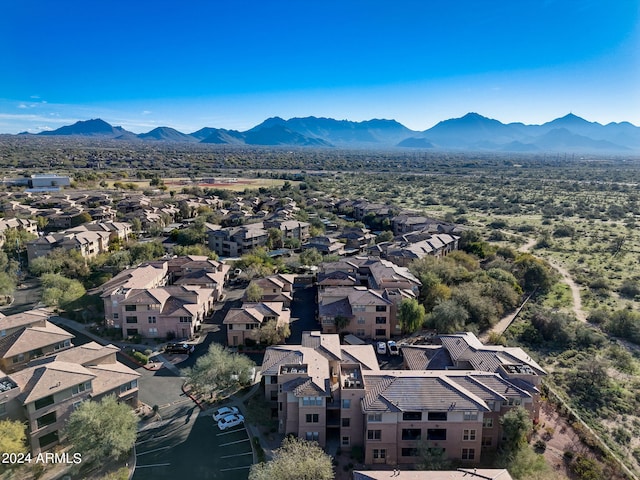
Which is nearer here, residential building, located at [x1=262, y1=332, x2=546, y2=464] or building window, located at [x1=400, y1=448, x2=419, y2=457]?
residential building, located at [x1=262, y1=332, x2=546, y2=464]

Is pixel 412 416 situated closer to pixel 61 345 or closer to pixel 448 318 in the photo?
pixel 448 318

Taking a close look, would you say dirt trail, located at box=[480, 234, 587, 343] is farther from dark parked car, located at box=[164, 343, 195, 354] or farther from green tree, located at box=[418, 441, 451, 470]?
dark parked car, located at box=[164, 343, 195, 354]

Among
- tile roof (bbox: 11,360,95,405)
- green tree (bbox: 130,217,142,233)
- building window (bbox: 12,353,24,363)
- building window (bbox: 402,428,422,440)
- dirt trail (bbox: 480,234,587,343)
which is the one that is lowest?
dirt trail (bbox: 480,234,587,343)

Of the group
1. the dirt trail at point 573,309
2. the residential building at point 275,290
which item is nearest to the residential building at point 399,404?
the dirt trail at point 573,309

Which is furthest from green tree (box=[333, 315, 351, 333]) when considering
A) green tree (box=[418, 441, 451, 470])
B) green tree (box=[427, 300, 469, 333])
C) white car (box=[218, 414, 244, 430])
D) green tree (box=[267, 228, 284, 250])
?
green tree (box=[267, 228, 284, 250])

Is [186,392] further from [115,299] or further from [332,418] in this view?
[115,299]

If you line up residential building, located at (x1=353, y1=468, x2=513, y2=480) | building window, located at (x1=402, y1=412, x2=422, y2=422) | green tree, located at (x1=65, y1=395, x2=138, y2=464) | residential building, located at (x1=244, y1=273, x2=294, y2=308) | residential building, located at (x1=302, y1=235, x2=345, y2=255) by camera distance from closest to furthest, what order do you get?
1. residential building, located at (x1=353, y1=468, x2=513, y2=480)
2. green tree, located at (x1=65, y1=395, x2=138, y2=464)
3. building window, located at (x1=402, y1=412, x2=422, y2=422)
4. residential building, located at (x1=244, y1=273, x2=294, y2=308)
5. residential building, located at (x1=302, y1=235, x2=345, y2=255)

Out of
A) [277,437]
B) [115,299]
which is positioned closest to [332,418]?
[277,437]
